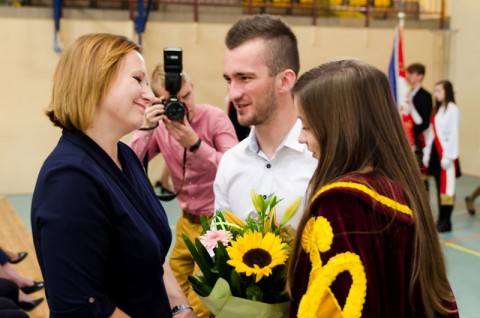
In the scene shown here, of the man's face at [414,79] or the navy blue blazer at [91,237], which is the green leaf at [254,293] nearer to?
the navy blue blazer at [91,237]

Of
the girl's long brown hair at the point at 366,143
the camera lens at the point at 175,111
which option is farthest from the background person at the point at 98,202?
the camera lens at the point at 175,111

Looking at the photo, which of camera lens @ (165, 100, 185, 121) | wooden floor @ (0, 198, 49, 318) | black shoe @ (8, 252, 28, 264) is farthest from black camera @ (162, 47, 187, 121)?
black shoe @ (8, 252, 28, 264)

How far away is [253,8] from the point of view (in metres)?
9.70

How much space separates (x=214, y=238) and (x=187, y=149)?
1414 mm

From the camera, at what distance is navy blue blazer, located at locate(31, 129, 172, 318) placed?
1.36m

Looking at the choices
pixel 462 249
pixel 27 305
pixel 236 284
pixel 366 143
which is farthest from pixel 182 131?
pixel 462 249

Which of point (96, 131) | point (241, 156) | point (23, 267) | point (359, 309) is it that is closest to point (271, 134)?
point (241, 156)

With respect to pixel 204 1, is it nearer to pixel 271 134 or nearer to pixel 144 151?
pixel 144 151

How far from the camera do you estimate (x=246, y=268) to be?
145 cm

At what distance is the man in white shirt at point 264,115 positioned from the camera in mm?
2082

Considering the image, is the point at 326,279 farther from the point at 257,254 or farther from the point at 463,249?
the point at 463,249

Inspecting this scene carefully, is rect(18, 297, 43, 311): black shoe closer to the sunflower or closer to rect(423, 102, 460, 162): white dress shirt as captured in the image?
the sunflower

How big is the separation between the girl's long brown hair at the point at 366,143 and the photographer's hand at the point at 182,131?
1.39 meters

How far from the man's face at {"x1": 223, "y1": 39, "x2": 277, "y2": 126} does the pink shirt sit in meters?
0.82
